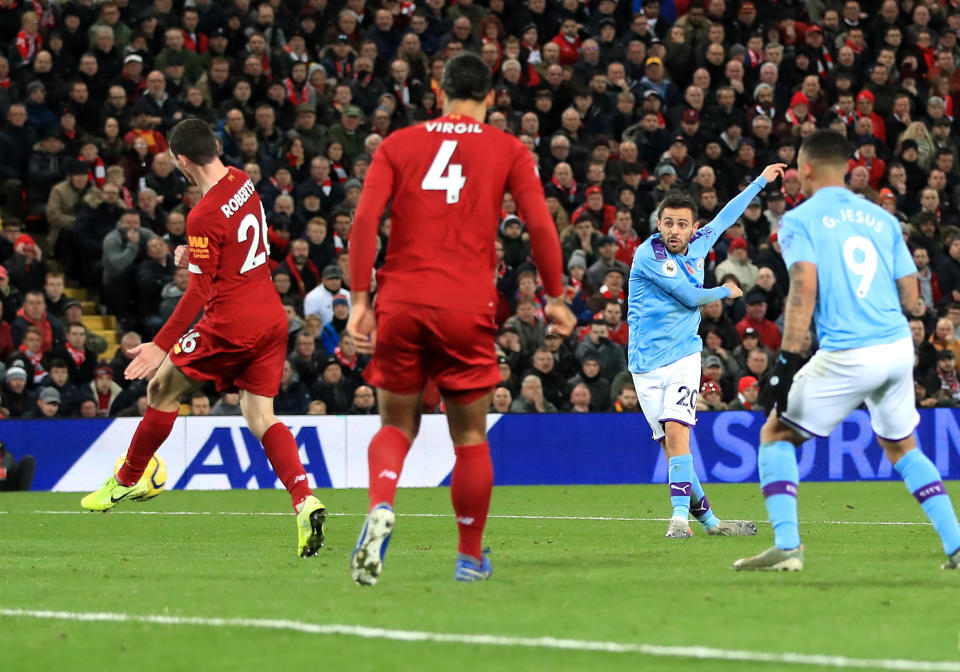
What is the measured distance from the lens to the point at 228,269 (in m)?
9.82

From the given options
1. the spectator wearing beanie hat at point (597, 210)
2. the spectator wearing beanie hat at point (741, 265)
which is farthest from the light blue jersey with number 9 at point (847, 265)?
the spectator wearing beanie hat at point (597, 210)

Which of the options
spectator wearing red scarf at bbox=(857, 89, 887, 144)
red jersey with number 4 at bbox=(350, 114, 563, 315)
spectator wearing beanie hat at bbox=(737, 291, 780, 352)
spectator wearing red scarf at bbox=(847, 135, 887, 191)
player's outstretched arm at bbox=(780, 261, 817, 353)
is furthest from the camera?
spectator wearing red scarf at bbox=(857, 89, 887, 144)

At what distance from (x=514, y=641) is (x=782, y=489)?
2.59 metres

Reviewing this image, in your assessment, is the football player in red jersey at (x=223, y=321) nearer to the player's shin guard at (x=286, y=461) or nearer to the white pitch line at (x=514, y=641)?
the player's shin guard at (x=286, y=461)

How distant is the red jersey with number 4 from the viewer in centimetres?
751

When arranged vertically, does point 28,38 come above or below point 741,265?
above

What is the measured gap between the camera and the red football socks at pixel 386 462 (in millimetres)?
7469

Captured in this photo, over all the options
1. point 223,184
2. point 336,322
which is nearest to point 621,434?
point 336,322

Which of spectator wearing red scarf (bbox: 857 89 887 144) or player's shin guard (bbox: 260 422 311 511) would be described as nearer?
player's shin guard (bbox: 260 422 311 511)

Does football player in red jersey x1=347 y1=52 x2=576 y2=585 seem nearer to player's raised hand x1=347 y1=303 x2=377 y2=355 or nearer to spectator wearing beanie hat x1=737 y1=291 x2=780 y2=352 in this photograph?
player's raised hand x1=347 y1=303 x2=377 y2=355

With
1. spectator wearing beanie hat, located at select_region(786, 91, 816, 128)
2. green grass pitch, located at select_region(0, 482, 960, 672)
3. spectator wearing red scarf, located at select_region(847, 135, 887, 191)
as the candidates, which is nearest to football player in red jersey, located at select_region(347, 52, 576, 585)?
green grass pitch, located at select_region(0, 482, 960, 672)

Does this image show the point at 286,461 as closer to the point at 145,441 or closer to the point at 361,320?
the point at 145,441

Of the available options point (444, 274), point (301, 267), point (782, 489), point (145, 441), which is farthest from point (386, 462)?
point (301, 267)

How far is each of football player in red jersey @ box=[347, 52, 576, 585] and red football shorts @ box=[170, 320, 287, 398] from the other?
2.35 m
